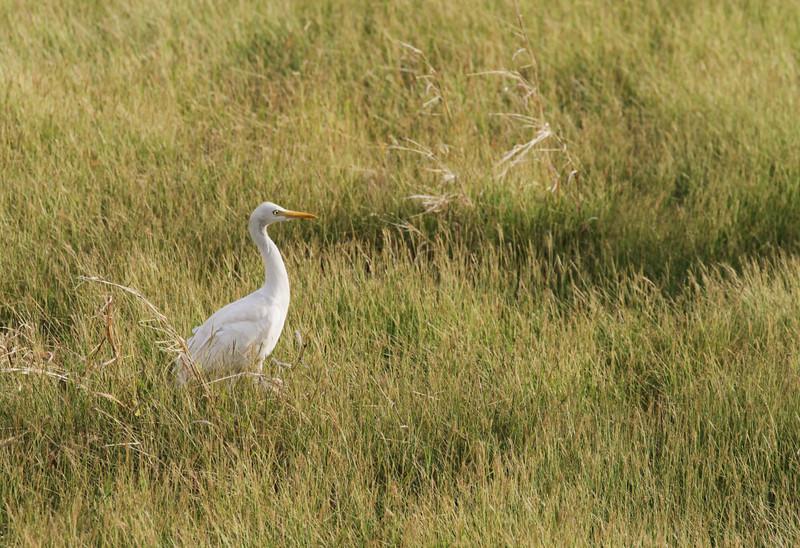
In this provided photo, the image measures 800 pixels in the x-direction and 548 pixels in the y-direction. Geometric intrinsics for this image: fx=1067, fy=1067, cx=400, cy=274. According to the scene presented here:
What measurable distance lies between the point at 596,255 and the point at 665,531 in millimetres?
1959

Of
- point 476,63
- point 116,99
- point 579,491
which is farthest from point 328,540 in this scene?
point 476,63

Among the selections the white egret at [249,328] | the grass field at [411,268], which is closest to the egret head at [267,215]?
the white egret at [249,328]

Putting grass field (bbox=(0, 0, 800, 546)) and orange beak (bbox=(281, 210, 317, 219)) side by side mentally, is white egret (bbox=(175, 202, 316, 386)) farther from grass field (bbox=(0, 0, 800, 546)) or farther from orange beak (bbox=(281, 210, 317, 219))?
grass field (bbox=(0, 0, 800, 546))

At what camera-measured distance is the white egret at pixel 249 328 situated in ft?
11.5

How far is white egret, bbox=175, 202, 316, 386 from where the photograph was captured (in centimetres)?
349

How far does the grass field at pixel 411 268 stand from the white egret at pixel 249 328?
14 centimetres

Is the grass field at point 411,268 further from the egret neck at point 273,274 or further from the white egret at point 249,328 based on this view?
the egret neck at point 273,274

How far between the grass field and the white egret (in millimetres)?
140

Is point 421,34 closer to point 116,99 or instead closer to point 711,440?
point 116,99

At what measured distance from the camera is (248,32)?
252 inches

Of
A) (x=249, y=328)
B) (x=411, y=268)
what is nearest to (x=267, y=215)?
(x=249, y=328)

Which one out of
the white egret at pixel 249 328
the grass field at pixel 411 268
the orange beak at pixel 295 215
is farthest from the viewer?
the orange beak at pixel 295 215

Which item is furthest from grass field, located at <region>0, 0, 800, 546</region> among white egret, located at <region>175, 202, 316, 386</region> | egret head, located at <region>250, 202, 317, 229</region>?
egret head, located at <region>250, 202, 317, 229</region>

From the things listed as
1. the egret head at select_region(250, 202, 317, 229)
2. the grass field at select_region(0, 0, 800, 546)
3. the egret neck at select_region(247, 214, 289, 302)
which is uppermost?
the egret head at select_region(250, 202, 317, 229)
